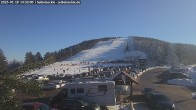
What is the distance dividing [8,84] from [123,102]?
2792cm

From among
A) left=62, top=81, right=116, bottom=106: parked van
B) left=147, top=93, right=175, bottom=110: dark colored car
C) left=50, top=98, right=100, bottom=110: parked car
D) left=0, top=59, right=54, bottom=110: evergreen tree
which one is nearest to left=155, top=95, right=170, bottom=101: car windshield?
left=147, top=93, right=175, bottom=110: dark colored car

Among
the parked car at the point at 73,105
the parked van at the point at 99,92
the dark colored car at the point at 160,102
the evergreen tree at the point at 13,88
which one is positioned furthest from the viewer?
the parked van at the point at 99,92

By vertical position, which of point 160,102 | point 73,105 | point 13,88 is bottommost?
point 160,102

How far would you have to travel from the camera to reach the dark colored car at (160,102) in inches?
1016

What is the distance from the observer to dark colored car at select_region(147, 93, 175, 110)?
25.8 m

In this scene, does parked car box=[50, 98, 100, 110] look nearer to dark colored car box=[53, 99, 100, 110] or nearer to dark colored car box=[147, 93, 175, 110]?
dark colored car box=[53, 99, 100, 110]

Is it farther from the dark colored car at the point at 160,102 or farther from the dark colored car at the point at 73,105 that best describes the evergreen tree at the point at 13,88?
the dark colored car at the point at 160,102

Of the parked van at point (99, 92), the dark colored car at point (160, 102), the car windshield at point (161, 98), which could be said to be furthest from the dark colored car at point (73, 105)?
the car windshield at point (161, 98)

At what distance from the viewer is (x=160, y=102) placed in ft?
86.5

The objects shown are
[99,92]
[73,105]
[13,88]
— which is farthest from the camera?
[99,92]

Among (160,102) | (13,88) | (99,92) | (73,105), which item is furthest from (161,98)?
(13,88)

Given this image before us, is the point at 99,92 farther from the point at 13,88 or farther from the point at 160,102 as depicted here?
the point at 13,88

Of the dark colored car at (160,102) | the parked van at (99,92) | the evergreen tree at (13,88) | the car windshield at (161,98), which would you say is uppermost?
the evergreen tree at (13,88)

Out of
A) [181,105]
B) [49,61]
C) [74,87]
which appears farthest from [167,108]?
[49,61]
